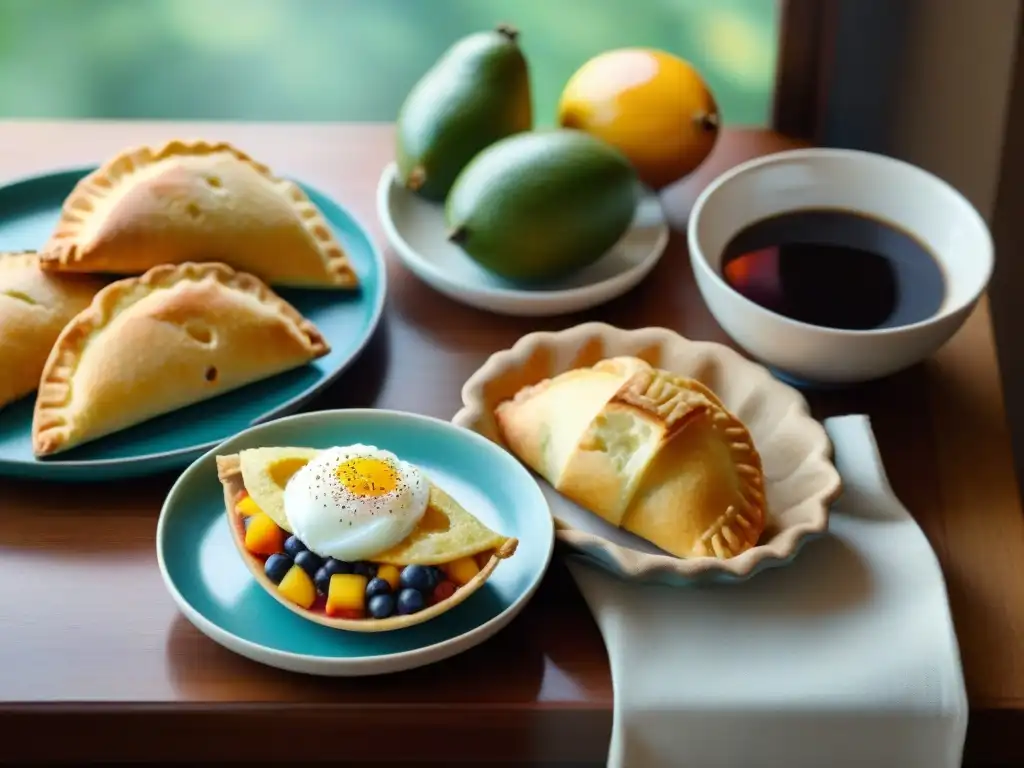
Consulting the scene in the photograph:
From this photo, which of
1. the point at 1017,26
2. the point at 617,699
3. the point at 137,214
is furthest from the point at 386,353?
the point at 1017,26

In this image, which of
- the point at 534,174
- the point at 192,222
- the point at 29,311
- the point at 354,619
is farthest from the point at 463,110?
the point at 354,619

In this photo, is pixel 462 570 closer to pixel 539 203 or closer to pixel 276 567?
pixel 276 567

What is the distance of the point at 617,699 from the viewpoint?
2.06 feet

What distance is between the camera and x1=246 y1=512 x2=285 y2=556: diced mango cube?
66 cm

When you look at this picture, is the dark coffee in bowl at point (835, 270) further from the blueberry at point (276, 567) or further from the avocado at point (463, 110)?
the blueberry at point (276, 567)

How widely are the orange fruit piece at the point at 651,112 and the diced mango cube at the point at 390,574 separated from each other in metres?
0.44

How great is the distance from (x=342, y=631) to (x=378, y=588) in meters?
0.03

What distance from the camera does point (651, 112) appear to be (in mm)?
954

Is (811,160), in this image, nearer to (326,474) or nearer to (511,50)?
(511,50)

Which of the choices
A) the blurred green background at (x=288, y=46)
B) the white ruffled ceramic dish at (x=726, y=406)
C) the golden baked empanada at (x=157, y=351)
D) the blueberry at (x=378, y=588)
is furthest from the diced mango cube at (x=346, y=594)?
the blurred green background at (x=288, y=46)

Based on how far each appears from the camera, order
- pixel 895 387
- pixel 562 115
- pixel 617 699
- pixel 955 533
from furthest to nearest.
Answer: pixel 562 115
pixel 895 387
pixel 955 533
pixel 617 699

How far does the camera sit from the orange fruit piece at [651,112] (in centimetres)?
95

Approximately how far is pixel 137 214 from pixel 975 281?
1.84 ft

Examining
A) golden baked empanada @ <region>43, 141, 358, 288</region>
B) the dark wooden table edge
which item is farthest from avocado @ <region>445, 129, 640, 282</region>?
the dark wooden table edge
